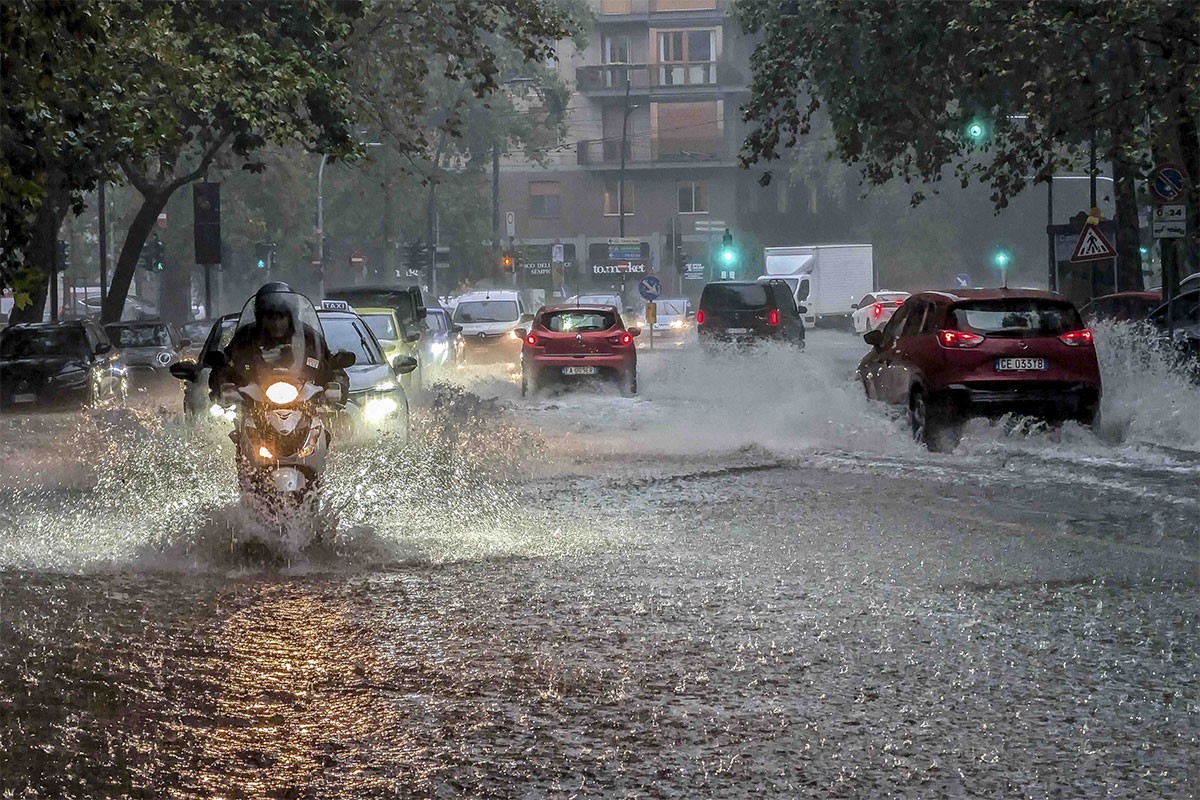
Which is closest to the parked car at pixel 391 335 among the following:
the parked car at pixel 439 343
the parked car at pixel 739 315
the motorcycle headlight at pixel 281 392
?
the parked car at pixel 439 343

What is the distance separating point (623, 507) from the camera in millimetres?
13734

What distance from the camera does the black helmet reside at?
10992 mm

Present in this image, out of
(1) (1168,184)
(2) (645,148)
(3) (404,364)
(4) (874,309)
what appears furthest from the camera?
(2) (645,148)

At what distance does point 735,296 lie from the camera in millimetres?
37750

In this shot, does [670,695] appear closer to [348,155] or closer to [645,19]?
[348,155]

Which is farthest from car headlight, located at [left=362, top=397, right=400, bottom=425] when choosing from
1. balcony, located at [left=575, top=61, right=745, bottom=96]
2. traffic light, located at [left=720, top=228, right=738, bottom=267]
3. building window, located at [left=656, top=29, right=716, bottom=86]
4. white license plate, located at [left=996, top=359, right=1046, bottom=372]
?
building window, located at [left=656, top=29, right=716, bottom=86]

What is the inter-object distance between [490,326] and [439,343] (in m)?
7.33

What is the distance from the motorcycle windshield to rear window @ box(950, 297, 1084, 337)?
8589 mm

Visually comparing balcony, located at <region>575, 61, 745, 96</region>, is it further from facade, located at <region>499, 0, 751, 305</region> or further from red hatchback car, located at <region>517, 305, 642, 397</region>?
red hatchback car, located at <region>517, 305, 642, 397</region>

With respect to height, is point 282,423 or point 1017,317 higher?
point 1017,317

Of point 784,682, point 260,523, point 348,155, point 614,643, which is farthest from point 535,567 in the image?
point 348,155

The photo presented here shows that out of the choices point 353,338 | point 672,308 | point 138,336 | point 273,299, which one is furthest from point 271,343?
→ point 672,308

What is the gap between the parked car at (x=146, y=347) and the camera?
34.9 meters

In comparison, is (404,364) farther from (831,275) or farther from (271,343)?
(831,275)
